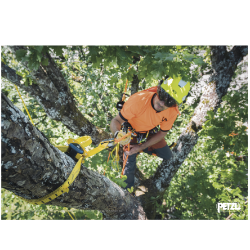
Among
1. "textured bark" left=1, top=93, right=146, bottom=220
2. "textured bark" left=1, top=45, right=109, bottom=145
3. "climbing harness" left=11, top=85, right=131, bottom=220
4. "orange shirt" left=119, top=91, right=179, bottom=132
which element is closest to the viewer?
"textured bark" left=1, top=93, right=146, bottom=220

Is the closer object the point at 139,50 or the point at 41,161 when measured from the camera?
the point at 41,161

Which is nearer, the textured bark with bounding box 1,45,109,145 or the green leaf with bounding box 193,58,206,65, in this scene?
the green leaf with bounding box 193,58,206,65

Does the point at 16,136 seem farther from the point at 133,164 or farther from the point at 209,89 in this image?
the point at 209,89

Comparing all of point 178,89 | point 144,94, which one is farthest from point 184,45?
point 144,94

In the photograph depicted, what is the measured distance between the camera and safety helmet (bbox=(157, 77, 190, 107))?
2.50m

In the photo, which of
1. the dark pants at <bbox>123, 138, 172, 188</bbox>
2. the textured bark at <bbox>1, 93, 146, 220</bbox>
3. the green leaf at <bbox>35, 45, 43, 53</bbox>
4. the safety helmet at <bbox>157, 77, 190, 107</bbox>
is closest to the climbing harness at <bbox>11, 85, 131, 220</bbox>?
the textured bark at <bbox>1, 93, 146, 220</bbox>

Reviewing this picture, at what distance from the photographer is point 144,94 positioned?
3.00m

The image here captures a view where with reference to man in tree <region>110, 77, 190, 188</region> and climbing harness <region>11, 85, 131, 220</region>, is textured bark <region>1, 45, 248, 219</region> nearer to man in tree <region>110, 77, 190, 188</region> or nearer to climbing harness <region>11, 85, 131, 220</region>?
climbing harness <region>11, 85, 131, 220</region>

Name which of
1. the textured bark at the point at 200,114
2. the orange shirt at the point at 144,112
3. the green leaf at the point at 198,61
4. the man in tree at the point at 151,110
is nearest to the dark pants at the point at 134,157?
the man in tree at the point at 151,110

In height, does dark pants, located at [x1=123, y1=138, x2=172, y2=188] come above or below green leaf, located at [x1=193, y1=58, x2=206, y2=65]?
below

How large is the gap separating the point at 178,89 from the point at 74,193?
222cm

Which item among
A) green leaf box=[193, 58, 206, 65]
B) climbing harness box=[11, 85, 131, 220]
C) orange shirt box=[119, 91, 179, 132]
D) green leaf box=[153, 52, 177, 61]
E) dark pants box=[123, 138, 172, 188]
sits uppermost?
green leaf box=[153, 52, 177, 61]

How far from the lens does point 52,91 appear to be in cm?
283

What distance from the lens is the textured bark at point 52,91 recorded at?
264cm
